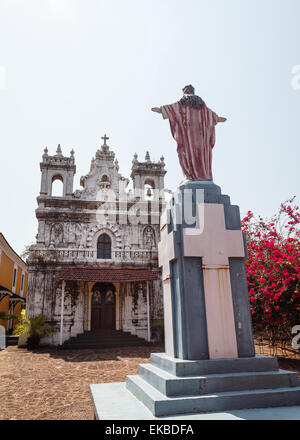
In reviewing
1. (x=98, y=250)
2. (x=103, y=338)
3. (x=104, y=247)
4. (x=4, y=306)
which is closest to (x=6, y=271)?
(x=4, y=306)

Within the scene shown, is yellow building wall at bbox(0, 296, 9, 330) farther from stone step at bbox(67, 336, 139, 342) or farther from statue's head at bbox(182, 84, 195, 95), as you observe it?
statue's head at bbox(182, 84, 195, 95)

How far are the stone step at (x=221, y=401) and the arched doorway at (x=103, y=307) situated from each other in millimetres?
13335

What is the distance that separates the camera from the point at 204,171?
13.9ft

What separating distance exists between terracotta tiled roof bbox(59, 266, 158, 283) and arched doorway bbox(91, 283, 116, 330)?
141 cm

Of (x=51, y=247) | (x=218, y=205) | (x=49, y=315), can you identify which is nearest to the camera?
(x=218, y=205)

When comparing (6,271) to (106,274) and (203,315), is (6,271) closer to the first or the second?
(106,274)

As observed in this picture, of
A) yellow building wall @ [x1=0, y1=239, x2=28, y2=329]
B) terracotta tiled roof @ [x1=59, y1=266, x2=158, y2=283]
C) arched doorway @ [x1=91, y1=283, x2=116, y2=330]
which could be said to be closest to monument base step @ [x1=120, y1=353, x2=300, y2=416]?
terracotta tiled roof @ [x1=59, y1=266, x2=158, y2=283]

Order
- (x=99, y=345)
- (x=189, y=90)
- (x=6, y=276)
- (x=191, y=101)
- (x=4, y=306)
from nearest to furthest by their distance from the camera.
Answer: (x=191, y=101) → (x=189, y=90) → (x=99, y=345) → (x=4, y=306) → (x=6, y=276)

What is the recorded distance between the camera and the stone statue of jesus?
13.9 feet

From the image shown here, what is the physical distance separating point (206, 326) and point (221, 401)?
770mm

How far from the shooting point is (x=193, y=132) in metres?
4.31
